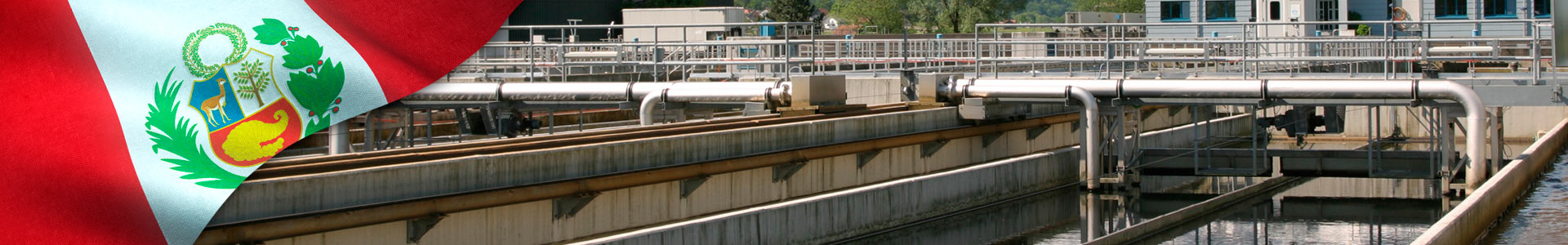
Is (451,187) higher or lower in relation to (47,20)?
lower

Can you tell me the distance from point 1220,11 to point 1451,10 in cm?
675

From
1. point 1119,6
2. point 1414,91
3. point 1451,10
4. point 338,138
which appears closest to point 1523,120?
point 1451,10

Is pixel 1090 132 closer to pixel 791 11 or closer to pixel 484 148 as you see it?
pixel 484 148

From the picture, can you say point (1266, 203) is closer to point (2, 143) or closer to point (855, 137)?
point (855, 137)

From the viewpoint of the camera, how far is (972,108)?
20406 millimetres

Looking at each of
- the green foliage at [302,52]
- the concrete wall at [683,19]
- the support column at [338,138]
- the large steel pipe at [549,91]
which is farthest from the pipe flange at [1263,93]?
the concrete wall at [683,19]

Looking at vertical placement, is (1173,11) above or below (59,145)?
above

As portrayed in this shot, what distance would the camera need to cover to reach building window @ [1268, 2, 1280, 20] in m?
46.8

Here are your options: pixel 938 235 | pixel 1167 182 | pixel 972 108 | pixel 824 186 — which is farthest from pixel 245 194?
pixel 1167 182

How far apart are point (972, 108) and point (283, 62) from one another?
9075mm

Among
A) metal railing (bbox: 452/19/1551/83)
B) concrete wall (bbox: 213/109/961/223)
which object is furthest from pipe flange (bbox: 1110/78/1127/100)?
concrete wall (bbox: 213/109/961/223)

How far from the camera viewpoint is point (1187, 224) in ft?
64.4

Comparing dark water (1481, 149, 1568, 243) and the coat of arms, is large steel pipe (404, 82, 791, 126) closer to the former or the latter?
the coat of arms

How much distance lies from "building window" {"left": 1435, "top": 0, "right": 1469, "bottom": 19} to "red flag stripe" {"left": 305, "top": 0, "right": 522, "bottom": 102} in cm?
3647
